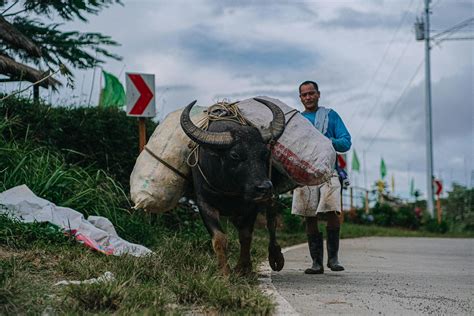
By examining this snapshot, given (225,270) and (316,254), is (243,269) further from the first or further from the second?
(316,254)

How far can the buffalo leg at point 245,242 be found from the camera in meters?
7.01

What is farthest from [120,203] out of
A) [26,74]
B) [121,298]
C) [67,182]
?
[121,298]

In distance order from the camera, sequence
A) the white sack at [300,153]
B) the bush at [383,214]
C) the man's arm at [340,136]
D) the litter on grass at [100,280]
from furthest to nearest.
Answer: the bush at [383,214], the man's arm at [340,136], the white sack at [300,153], the litter on grass at [100,280]

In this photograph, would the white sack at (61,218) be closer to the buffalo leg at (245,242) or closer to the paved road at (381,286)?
the buffalo leg at (245,242)

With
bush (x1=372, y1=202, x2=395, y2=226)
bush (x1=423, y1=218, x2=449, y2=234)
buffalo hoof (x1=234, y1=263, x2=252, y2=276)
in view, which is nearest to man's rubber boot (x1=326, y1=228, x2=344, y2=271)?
buffalo hoof (x1=234, y1=263, x2=252, y2=276)

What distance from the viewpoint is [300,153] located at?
23.1ft

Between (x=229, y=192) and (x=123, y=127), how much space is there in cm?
569

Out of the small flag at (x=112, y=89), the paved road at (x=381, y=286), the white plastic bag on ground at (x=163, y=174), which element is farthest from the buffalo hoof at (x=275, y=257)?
the small flag at (x=112, y=89)

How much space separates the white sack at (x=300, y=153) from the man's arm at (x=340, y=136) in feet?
2.63

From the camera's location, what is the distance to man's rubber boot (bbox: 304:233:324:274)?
815 centimetres

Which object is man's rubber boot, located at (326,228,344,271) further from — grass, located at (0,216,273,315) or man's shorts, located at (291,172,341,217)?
grass, located at (0,216,273,315)

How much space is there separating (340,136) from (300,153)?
1.30m

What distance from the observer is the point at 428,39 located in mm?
36656

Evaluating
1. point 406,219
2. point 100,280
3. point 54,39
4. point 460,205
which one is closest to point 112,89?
point 54,39
